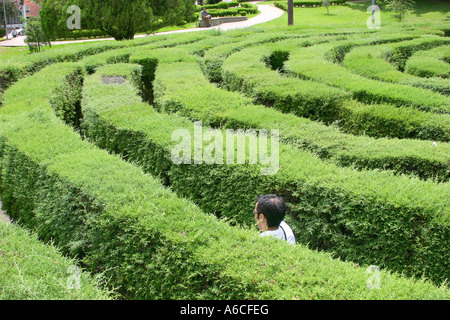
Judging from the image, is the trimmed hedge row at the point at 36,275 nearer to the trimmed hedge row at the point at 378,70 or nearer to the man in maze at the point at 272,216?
the man in maze at the point at 272,216

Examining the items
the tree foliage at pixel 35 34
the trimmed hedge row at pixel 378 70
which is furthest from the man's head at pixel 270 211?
the tree foliage at pixel 35 34

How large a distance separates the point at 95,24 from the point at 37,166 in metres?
16.5

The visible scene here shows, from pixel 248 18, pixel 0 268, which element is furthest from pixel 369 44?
pixel 248 18

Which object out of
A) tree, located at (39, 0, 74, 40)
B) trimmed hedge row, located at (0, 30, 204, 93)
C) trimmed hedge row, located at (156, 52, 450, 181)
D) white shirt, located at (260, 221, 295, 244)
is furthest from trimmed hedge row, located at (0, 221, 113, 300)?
tree, located at (39, 0, 74, 40)

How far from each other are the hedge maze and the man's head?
0.31 metres

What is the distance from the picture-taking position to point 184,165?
6.01 m

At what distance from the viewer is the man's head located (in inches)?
163

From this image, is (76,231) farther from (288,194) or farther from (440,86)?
(440,86)

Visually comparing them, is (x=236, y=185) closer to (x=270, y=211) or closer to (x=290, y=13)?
(x=270, y=211)

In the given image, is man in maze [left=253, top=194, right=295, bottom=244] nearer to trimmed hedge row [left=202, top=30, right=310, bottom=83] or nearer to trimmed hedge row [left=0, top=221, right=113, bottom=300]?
trimmed hedge row [left=0, top=221, right=113, bottom=300]

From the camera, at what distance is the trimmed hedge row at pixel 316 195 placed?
428 cm

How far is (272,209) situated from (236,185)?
136cm

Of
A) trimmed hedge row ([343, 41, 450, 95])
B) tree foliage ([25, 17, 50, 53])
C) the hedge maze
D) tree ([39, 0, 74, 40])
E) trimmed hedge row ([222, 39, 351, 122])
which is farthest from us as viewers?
tree foliage ([25, 17, 50, 53])

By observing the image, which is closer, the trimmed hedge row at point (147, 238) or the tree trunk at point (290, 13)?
the trimmed hedge row at point (147, 238)
